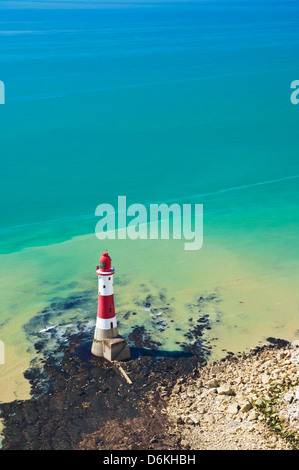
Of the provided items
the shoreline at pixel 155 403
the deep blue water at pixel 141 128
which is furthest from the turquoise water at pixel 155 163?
the shoreline at pixel 155 403

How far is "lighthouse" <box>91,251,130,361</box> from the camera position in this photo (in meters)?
17.2

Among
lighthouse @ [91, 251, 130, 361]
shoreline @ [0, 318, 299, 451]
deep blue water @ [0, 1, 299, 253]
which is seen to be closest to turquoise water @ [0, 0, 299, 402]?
deep blue water @ [0, 1, 299, 253]

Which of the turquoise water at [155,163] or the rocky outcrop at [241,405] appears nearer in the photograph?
the rocky outcrop at [241,405]

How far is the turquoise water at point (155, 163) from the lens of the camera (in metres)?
23.2

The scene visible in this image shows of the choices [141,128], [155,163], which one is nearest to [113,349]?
[155,163]

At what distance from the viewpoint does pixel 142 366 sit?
17469 mm

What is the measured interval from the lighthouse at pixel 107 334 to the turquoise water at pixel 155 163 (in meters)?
1.83

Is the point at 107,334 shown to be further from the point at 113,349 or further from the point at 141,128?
the point at 141,128

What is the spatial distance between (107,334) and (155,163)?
2523 centimetres

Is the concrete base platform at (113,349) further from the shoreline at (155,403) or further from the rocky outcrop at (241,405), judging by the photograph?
the rocky outcrop at (241,405)

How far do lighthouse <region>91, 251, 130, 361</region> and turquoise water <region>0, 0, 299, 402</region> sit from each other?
72.1 inches

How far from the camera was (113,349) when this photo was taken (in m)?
17.6

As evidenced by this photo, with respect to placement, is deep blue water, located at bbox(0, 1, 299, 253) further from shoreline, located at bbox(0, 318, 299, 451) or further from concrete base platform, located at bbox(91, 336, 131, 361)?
shoreline, located at bbox(0, 318, 299, 451)
